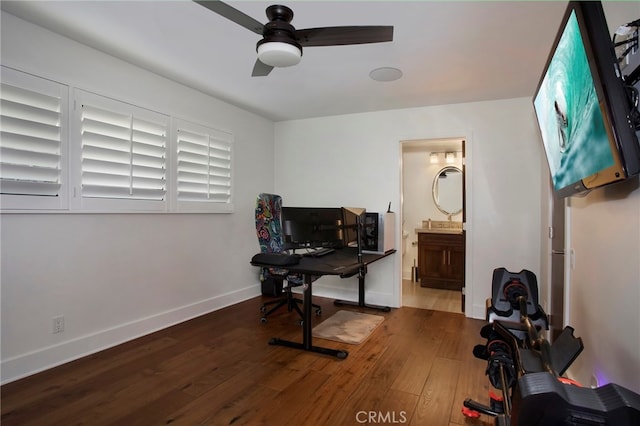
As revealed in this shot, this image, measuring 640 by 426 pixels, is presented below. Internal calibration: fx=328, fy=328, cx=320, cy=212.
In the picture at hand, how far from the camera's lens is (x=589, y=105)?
1.22 m

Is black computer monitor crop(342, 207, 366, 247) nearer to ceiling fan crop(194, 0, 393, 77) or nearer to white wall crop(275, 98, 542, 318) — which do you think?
white wall crop(275, 98, 542, 318)

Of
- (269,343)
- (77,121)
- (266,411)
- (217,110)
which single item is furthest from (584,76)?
(217,110)

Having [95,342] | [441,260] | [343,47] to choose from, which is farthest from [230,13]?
[441,260]

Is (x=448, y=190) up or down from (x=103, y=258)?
up

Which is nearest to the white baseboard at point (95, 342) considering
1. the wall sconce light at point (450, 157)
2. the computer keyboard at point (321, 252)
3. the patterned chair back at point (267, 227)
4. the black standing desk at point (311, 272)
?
the patterned chair back at point (267, 227)

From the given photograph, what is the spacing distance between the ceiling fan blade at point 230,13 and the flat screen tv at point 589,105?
1491 millimetres

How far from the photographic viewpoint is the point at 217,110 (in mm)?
4082

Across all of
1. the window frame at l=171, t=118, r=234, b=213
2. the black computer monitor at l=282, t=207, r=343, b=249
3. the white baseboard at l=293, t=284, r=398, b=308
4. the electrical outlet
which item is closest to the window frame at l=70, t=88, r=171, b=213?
the window frame at l=171, t=118, r=234, b=213

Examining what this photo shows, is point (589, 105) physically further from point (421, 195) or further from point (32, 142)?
point (421, 195)

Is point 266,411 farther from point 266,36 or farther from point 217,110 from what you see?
point 217,110

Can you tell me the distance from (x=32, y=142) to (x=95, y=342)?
1.70 meters

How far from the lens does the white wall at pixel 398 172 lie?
3738mm

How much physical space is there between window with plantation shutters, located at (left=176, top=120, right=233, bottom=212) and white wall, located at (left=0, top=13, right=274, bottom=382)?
0.14 meters

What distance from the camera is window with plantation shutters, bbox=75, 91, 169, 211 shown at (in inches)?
109
